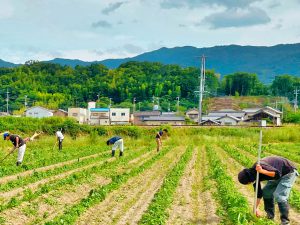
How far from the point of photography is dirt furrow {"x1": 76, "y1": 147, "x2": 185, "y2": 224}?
→ 378 inches

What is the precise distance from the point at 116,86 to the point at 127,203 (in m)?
104

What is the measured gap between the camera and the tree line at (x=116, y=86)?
10938 centimetres

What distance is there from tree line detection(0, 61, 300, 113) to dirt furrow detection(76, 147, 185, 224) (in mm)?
90509

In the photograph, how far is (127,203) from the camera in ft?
37.5

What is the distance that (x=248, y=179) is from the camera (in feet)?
28.1

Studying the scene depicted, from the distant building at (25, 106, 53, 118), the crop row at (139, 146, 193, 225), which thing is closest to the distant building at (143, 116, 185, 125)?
the distant building at (25, 106, 53, 118)

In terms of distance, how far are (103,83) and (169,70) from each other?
26017mm

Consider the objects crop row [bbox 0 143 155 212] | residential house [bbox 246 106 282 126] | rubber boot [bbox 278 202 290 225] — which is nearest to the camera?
rubber boot [bbox 278 202 290 225]

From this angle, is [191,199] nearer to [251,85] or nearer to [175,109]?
[175,109]

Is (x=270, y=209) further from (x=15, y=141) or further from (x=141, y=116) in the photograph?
(x=141, y=116)

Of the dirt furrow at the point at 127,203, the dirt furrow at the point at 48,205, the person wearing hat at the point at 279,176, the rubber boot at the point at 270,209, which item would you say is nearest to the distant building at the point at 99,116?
the dirt furrow at the point at 127,203

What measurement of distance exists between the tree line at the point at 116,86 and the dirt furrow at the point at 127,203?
90509 millimetres

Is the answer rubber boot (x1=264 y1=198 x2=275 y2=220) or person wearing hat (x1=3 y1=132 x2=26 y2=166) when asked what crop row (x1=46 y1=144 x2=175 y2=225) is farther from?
person wearing hat (x1=3 y1=132 x2=26 y2=166)

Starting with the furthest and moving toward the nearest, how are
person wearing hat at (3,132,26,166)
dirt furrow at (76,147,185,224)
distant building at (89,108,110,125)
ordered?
distant building at (89,108,110,125) < person wearing hat at (3,132,26,166) < dirt furrow at (76,147,185,224)
